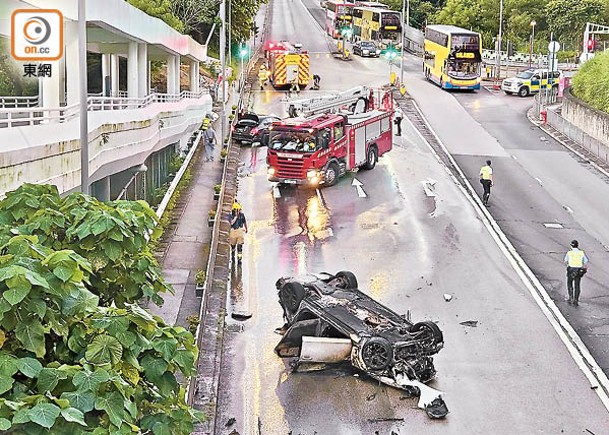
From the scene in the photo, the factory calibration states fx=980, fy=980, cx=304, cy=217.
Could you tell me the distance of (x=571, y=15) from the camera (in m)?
78.4

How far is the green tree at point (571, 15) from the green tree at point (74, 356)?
2943 inches

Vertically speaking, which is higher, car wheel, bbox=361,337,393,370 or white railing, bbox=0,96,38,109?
white railing, bbox=0,96,38,109

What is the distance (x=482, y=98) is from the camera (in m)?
57.5

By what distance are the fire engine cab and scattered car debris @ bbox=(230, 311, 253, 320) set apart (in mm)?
12635

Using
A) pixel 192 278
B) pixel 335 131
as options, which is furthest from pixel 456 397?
pixel 335 131

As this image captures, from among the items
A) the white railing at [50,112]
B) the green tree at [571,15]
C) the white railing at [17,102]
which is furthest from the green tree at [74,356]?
the green tree at [571,15]

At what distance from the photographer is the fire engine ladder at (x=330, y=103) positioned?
123 ft

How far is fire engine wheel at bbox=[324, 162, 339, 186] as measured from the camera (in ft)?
110

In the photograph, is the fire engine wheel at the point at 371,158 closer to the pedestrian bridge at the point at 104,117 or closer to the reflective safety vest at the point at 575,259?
the pedestrian bridge at the point at 104,117

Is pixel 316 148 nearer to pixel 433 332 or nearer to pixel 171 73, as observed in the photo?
pixel 171 73

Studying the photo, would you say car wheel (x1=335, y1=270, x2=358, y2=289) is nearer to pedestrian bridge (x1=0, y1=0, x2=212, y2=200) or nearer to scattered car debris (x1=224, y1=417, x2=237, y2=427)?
scattered car debris (x1=224, y1=417, x2=237, y2=427)

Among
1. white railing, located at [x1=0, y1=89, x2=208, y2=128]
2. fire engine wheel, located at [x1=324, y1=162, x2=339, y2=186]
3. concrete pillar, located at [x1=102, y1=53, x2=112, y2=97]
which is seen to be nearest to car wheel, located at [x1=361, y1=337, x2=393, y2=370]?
white railing, located at [x1=0, y1=89, x2=208, y2=128]

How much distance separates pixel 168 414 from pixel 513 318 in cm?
1458

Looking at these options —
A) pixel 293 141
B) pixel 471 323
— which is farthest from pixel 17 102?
pixel 471 323
